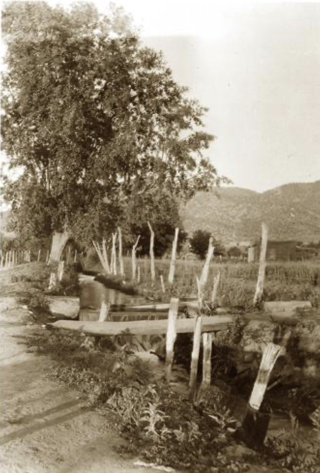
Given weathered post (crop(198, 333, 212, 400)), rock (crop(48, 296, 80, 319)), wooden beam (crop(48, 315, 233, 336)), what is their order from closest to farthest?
weathered post (crop(198, 333, 212, 400)) → wooden beam (crop(48, 315, 233, 336)) → rock (crop(48, 296, 80, 319))

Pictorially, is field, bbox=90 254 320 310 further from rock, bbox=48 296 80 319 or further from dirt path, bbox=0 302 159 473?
dirt path, bbox=0 302 159 473

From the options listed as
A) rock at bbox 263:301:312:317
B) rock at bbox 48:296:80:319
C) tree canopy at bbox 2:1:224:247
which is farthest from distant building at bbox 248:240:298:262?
rock at bbox 48:296:80:319

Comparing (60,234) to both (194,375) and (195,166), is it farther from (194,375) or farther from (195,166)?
(194,375)

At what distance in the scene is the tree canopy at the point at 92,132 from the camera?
1864 centimetres

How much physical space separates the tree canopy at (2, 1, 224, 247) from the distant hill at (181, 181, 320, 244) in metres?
26.6

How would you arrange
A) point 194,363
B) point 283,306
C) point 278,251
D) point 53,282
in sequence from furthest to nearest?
point 278,251 < point 53,282 < point 283,306 < point 194,363

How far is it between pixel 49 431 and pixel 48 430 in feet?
0.11

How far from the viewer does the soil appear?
545 centimetres

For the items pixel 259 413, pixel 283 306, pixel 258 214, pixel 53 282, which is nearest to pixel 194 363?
pixel 259 413

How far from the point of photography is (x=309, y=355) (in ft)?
41.5

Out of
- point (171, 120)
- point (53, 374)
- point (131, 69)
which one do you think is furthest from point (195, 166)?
point (53, 374)

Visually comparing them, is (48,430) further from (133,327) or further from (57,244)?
(57,244)

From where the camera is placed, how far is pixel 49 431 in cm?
626

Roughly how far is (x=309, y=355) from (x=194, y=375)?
13.6 ft
